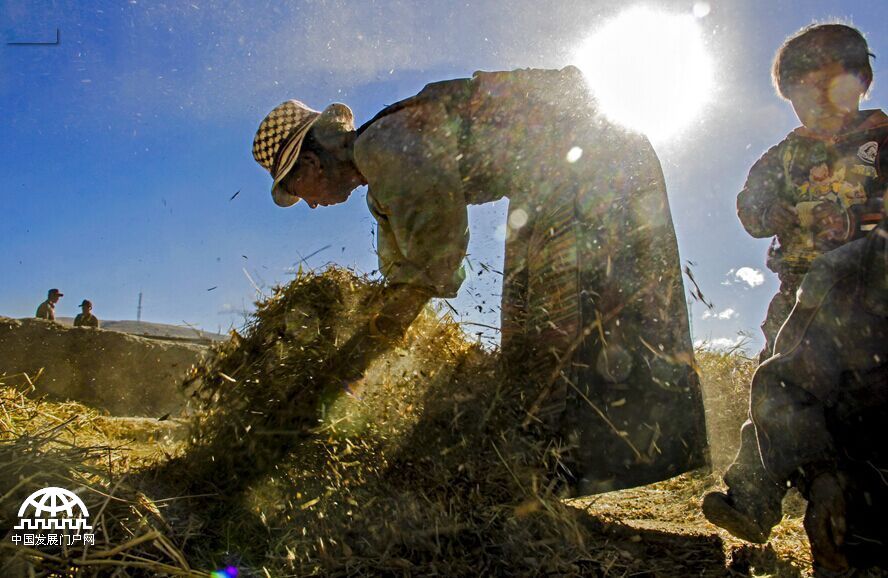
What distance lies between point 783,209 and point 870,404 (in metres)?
1.07

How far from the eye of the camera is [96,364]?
26.8ft

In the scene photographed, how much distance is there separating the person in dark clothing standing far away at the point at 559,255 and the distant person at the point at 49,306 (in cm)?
823

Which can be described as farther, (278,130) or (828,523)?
(278,130)

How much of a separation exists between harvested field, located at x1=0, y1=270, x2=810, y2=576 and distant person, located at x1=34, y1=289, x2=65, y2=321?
24.3ft

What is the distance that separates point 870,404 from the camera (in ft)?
6.05

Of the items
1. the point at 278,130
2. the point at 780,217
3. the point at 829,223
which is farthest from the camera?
the point at 278,130

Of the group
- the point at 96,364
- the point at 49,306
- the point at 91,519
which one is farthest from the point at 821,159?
the point at 49,306

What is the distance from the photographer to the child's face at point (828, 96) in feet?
8.31

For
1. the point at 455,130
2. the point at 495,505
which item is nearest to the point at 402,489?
the point at 495,505

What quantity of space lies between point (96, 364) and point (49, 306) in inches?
72.1

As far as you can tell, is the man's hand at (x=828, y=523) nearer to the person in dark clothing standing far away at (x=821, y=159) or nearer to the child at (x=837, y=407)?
the child at (x=837, y=407)

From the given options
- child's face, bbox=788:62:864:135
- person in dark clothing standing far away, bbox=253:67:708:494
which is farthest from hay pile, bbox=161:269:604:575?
child's face, bbox=788:62:864:135

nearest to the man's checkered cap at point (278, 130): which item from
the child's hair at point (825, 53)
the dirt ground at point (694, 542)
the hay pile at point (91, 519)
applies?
the hay pile at point (91, 519)

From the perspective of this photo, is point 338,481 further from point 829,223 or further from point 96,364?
point 96,364
